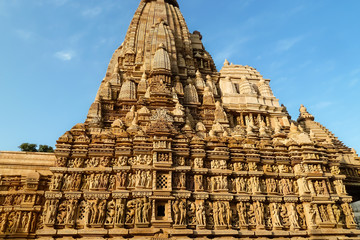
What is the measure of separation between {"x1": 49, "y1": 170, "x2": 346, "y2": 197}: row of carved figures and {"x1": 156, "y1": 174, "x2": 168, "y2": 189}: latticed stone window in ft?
0.95

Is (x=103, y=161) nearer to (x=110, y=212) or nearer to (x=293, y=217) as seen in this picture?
(x=110, y=212)

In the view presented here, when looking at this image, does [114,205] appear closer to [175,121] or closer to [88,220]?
[88,220]

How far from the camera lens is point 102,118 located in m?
19.5

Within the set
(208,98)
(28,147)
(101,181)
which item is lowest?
(101,181)

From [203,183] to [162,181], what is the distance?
1774 mm

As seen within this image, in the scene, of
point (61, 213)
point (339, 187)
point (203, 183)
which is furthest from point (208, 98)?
point (61, 213)

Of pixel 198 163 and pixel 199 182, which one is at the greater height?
pixel 198 163

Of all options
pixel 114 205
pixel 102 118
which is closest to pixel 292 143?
pixel 114 205

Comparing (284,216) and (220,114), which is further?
(220,114)

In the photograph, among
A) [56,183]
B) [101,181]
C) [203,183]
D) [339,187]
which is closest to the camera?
[56,183]

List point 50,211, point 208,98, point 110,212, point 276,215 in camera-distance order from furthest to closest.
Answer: point 208,98
point 276,215
point 110,212
point 50,211

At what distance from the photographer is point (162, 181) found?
10570 mm

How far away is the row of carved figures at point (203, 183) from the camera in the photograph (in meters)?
10.3

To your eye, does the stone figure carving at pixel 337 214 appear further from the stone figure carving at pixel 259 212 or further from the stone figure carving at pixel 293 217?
the stone figure carving at pixel 259 212
